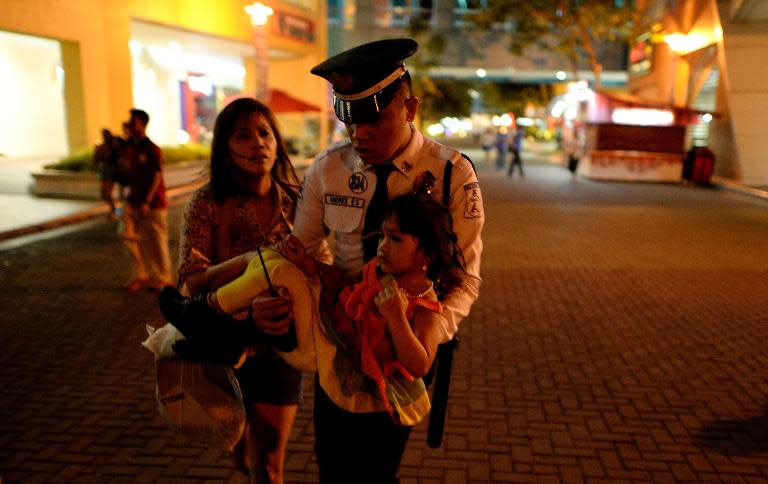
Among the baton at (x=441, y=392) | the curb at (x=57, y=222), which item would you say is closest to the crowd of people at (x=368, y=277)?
the baton at (x=441, y=392)

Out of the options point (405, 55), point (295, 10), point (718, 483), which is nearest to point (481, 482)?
point (718, 483)

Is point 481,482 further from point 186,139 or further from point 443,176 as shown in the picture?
point 186,139

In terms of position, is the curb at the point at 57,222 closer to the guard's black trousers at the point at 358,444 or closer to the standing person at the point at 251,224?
the standing person at the point at 251,224

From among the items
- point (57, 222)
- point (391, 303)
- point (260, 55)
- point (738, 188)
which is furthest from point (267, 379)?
point (738, 188)

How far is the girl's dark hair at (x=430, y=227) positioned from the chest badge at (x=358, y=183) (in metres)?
0.20

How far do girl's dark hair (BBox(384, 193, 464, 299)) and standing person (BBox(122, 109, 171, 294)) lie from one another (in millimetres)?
5595

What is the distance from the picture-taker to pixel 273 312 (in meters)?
1.86

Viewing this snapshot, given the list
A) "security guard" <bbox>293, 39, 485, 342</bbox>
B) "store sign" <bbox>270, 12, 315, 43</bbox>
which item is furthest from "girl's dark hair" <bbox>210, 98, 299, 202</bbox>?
"store sign" <bbox>270, 12, 315, 43</bbox>

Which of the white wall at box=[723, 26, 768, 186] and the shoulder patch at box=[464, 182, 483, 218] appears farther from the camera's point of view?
the white wall at box=[723, 26, 768, 186]

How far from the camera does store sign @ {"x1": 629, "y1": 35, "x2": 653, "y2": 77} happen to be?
30.0m

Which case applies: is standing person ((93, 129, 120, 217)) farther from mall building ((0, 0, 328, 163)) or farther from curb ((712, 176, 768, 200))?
curb ((712, 176, 768, 200))

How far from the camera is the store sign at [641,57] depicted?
30.0 metres

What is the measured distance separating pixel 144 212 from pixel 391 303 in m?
5.82

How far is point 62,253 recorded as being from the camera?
29.8ft
